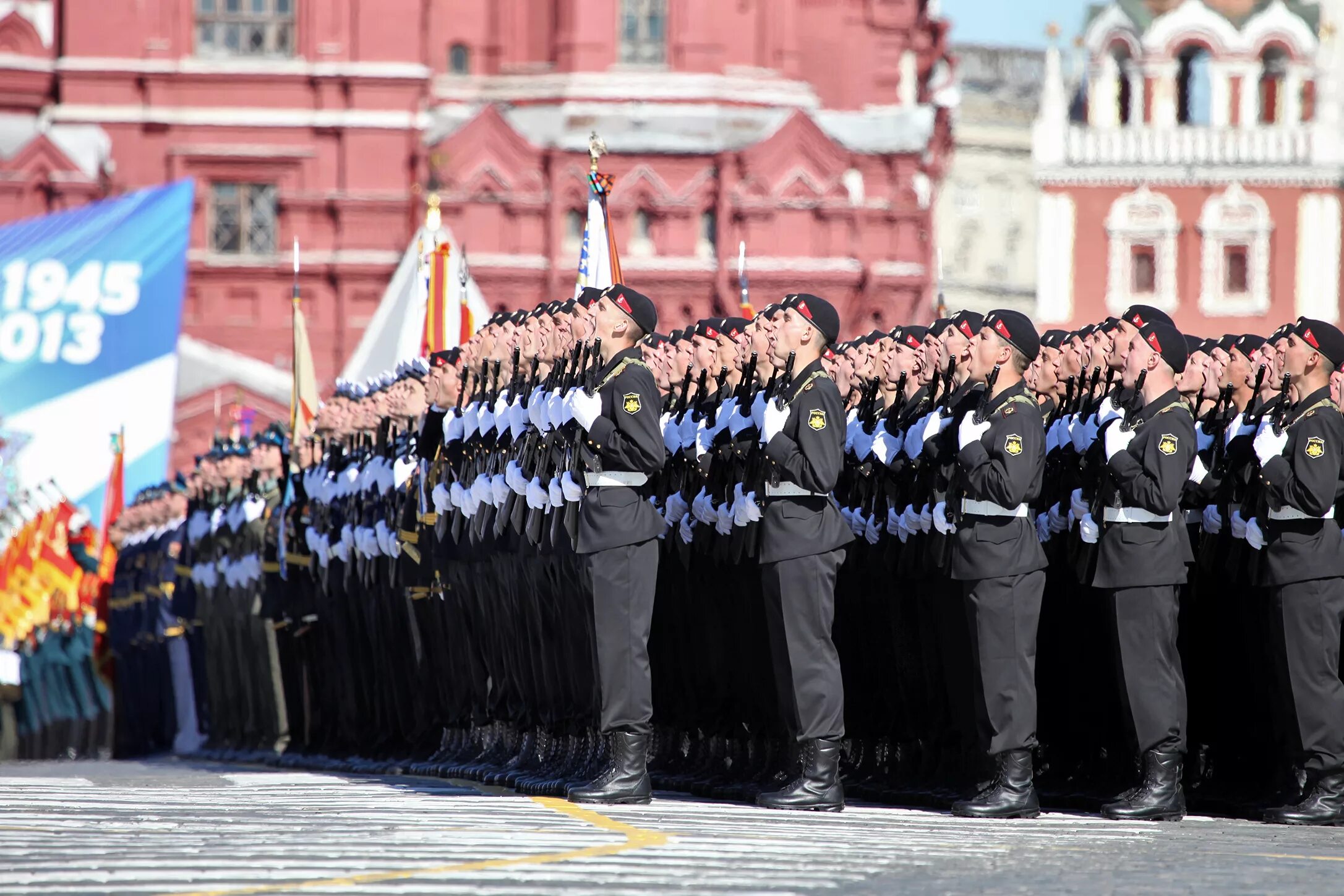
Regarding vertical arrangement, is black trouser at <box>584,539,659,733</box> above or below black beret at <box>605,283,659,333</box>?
below

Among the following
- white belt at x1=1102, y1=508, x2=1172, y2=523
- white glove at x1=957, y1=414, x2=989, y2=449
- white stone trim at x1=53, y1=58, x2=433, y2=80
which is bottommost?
white belt at x1=1102, y1=508, x2=1172, y2=523

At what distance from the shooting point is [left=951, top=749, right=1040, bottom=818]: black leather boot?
881cm

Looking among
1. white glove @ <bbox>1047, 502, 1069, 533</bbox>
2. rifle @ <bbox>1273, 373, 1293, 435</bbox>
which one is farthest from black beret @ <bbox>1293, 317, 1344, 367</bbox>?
white glove @ <bbox>1047, 502, 1069, 533</bbox>

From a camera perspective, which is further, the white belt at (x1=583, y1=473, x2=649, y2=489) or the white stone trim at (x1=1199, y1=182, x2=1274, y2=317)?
the white stone trim at (x1=1199, y1=182, x2=1274, y2=317)

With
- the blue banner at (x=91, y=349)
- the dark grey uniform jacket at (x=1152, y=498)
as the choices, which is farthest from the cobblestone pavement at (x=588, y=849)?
the blue banner at (x=91, y=349)

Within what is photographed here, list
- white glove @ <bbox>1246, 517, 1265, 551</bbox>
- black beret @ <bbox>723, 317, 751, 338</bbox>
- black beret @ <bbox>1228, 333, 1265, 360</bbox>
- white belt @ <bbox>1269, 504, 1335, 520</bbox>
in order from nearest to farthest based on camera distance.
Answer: white belt @ <bbox>1269, 504, 1335, 520</bbox> → white glove @ <bbox>1246, 517, 1265, 551</bbox> → black beret @ <bbox>1228, 333, 1265, 360</bbox> → black beret @ <bbox>723, 317, 751, 338</bbox>

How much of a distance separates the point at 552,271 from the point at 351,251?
2.54m

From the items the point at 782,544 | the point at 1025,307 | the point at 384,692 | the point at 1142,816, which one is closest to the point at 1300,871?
the point at 1142,816

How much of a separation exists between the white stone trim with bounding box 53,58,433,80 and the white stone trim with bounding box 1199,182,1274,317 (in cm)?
1996

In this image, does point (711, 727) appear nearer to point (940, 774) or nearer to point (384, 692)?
point (940, 774)

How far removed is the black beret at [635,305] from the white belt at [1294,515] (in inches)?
91.1

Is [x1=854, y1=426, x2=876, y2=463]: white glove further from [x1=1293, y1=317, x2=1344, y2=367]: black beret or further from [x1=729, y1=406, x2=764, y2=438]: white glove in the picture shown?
[x1=1293, y1=317, x2=1344, y2=367]: black beret

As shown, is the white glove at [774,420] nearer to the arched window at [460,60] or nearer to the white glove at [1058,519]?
the white glove at [1058,519]

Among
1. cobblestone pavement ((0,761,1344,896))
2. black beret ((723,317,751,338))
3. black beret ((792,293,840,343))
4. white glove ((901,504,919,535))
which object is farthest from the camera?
black beret ((723,317,751,338))
